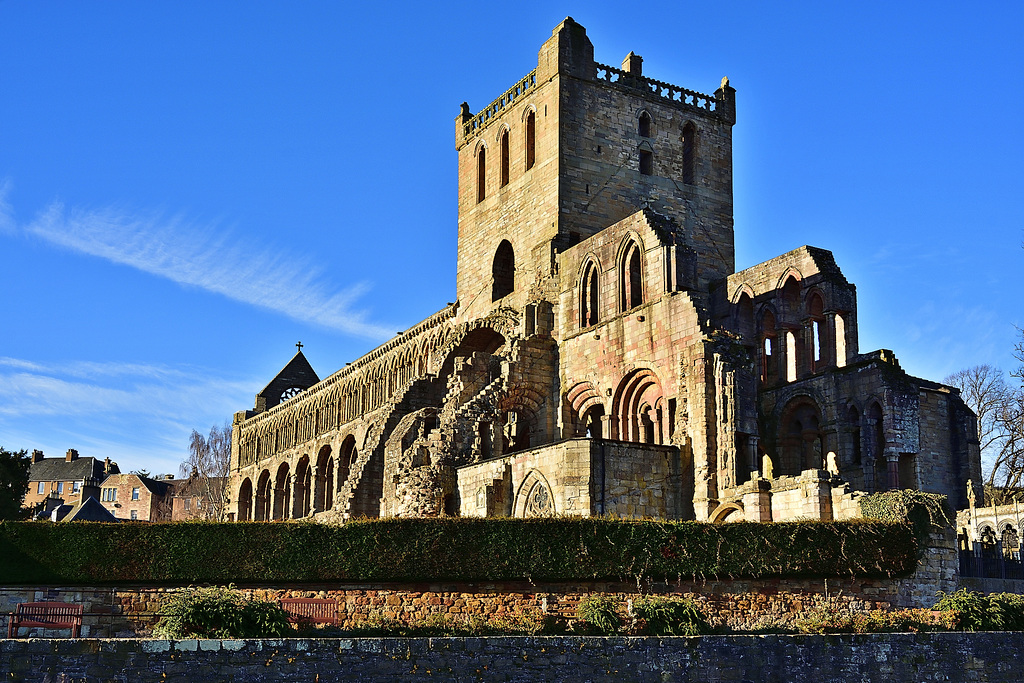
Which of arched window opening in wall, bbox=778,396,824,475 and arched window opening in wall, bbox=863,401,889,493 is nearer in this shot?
arched window opening in wall, bbox=863,401,889,493

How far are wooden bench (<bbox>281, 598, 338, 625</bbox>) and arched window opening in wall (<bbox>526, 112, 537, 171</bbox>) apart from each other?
25559 mm

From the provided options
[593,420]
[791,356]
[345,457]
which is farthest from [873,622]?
[345,457]

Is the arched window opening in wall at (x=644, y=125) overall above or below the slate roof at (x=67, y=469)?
above

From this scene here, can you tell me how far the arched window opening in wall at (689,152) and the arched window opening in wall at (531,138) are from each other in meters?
6.03

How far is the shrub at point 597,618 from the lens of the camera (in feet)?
63.2

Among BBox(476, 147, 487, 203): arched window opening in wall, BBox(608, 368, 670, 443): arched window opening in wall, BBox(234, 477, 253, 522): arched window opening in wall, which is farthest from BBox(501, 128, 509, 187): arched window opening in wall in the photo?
BBox(234, 477, 253, 522): arched window opening in wall

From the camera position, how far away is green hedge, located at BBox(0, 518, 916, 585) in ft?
74.1

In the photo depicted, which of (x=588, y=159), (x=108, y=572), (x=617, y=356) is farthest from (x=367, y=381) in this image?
(x=108, y=572)

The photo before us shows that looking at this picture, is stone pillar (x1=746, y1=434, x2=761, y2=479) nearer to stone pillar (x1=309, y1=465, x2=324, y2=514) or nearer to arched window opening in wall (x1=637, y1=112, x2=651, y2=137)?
arched window opening in wall (x1=637, y1=112, x2=651, y2=137)

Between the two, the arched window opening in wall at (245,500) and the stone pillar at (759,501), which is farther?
the arched window opening in wall at (245,500)

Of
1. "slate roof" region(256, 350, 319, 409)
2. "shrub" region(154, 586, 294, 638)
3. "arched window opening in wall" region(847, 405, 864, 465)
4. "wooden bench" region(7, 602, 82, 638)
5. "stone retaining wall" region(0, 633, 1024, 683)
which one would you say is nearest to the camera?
"stone retaining wall" region(0, 633, 1024, 683)

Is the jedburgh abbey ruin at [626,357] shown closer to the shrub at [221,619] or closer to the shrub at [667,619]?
the shrub at [667,619]

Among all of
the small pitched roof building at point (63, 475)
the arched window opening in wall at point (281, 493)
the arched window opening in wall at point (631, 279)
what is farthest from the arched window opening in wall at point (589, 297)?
the small pitched roof building at point (63, 475)

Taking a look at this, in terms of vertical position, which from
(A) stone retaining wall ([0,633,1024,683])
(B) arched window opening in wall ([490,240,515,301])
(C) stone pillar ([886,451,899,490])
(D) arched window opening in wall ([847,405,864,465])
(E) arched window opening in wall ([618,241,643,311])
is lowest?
(A) stone retaining wall ([0,633,1024,683])
